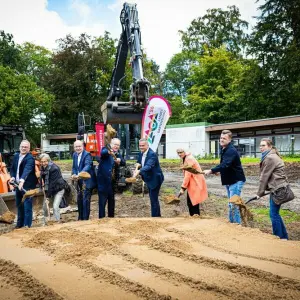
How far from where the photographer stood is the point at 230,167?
21.1 ft

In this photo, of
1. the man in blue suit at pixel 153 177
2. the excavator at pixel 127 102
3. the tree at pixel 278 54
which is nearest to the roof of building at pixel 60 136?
the tree at pixel 278 54

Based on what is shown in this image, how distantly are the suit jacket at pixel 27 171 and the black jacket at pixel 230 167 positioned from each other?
3106 mm

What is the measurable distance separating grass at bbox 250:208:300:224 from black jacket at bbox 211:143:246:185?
2130 millimetres

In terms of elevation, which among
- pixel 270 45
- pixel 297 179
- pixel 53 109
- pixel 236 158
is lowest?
pixel 297 179

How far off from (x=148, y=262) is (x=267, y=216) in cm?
554

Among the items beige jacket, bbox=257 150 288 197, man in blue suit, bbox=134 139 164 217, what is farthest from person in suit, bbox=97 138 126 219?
beige jacket, bbox=257 150 288 197

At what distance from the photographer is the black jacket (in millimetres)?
6363

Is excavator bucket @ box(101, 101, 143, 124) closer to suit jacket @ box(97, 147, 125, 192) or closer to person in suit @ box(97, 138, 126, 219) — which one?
person in suit @ box(97, 138, 126, 219)

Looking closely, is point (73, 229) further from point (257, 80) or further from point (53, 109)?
point (53, 109)

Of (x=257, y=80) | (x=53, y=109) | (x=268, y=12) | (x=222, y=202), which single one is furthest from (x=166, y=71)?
(x=222, y=202)

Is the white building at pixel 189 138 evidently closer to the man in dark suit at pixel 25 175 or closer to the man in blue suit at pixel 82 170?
the man in blue suit at pixel 82 170

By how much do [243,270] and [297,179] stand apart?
14748 mm

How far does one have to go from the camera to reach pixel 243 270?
3.67m

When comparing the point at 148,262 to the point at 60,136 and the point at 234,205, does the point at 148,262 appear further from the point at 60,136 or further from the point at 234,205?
the point at 60,136
